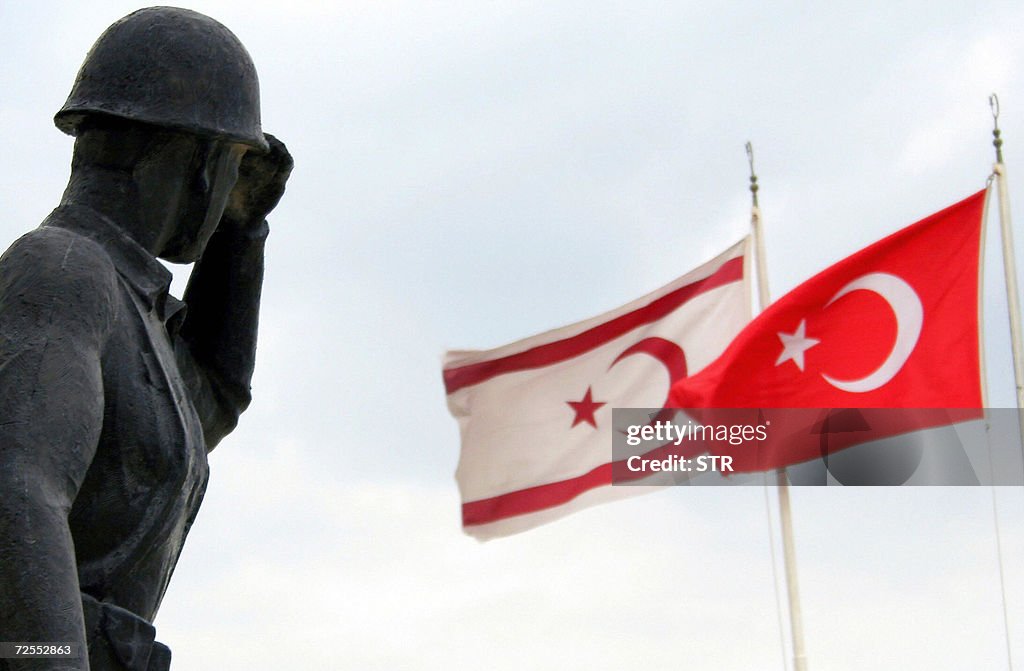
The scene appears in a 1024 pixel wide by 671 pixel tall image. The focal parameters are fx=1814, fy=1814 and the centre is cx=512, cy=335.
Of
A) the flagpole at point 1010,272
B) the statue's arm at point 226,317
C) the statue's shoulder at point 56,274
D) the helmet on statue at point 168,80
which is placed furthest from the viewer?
the flagpole at point 1010,272

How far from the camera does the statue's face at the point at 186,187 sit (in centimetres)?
361

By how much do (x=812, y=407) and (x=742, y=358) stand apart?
82 cm

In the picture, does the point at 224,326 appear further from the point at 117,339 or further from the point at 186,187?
the point at 117,339

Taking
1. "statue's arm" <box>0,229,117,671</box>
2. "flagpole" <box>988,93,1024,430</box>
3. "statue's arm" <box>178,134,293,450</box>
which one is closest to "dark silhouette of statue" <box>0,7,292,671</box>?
"statue's arm" <box>0,229,117,671</box>

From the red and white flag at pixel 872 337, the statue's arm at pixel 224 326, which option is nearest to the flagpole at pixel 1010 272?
the red and white flag at pixel 872 337

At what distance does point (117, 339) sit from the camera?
3.46 metres

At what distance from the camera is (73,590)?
10.1 ft

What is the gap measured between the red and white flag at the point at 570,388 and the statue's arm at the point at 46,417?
605 inches

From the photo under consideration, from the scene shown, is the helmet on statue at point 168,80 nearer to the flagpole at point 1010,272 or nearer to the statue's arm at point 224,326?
the statue's arm at point 224,326

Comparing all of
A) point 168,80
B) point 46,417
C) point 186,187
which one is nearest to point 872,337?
point 186,187

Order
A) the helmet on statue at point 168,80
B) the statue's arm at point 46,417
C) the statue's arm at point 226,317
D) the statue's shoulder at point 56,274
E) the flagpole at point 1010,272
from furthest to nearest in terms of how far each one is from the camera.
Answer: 1. the flagpole at point 1010,272
2. the statue's arm at point 226,317
3. the helmet on statue at point 168,80
4. the statue's shoulder at point 56,274
5. the statue's arm at point 46,417

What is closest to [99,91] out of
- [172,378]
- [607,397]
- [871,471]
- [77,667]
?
[172,378]

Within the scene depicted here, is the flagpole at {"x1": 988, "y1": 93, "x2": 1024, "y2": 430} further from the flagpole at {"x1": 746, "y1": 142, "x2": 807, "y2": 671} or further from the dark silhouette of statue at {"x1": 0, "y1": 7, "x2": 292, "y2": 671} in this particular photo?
the dark silhouette of statue at {"x1": 0, "y1": 7, "x2": 292, "y2": 671}

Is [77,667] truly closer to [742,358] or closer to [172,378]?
[172,378]
